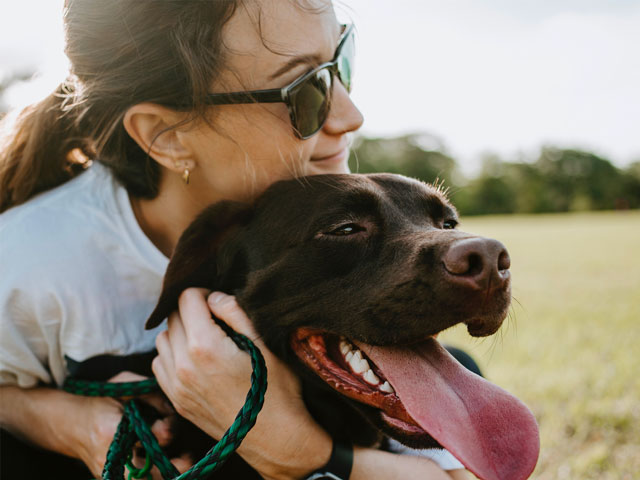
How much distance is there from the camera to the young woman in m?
2.17

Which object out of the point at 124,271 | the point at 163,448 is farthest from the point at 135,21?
the point at 163,448

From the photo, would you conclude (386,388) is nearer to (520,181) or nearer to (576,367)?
(576,367)

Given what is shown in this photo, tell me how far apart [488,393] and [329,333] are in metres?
0.62

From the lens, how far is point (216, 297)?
2350 mm

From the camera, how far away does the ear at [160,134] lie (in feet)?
7.85

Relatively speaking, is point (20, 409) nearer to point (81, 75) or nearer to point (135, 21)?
point (81, 75)

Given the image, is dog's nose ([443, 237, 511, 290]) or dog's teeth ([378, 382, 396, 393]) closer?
dog's nose ([443, 237, 511, 290])

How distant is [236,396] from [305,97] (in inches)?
50.7

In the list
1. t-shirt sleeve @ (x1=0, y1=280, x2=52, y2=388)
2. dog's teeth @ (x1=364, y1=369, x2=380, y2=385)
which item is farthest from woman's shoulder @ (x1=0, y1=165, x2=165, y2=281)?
dog's teeth @ (x1=364, y1=369, x2=380, y2=385)

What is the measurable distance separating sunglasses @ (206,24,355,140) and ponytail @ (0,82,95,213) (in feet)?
2.82

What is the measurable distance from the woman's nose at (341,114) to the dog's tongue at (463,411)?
1.18 metres

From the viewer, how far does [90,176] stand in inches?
109

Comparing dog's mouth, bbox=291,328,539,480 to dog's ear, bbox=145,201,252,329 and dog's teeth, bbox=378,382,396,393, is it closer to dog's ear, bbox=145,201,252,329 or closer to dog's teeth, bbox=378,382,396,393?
dog's teeth, bbox=378,382,396,393

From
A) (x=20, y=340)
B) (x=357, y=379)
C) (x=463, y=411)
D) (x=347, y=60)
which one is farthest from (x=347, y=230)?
(x=20, y=340)
